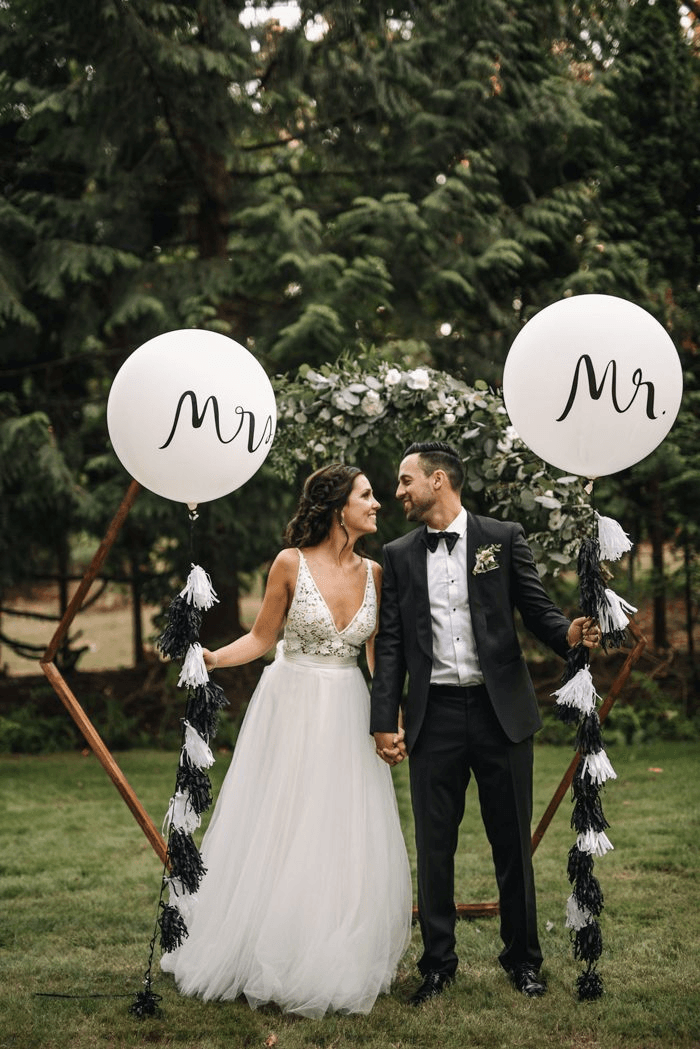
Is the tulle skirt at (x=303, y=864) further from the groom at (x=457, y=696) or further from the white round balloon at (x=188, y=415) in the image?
the white round balloon at (x=188, y=415)

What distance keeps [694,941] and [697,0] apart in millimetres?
8725

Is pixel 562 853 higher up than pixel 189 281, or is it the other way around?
pixel 189 281

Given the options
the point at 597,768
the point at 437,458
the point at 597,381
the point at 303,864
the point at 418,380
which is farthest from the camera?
the point at 418,380

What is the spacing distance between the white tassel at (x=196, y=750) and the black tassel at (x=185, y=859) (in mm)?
252

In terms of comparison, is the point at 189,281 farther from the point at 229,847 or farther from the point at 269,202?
the point at 229,847

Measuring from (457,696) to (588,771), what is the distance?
1.80 ft

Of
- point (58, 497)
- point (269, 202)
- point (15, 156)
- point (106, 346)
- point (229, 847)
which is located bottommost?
point (229, 847)

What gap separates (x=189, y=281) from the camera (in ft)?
26.9

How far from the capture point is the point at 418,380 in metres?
4.88

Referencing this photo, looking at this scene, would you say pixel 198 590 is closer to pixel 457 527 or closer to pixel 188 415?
pixel 188 415

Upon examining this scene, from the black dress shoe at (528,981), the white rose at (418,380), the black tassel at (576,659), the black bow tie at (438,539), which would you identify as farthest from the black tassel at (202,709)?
the white rose at (418,380)

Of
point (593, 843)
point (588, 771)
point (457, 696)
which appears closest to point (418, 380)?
point (457, 696)

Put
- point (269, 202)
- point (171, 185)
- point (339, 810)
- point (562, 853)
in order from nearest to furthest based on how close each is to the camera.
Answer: point (339, 810), point (562, 853), point (269, 202), point (171, 185)

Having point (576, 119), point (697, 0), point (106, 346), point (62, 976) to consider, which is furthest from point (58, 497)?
point (697, 0)
